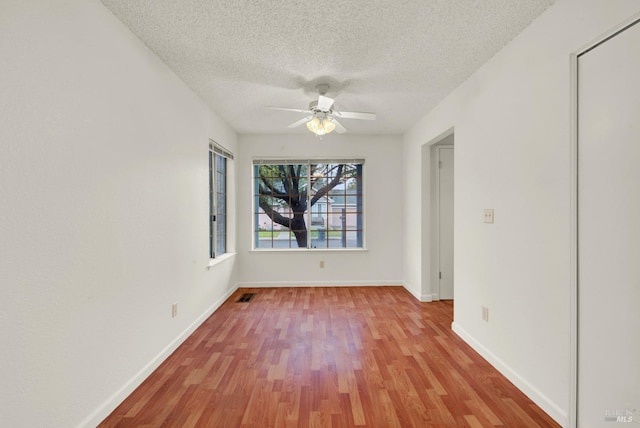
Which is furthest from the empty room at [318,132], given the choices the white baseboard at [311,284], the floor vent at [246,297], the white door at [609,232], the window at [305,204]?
the window at [305,204]

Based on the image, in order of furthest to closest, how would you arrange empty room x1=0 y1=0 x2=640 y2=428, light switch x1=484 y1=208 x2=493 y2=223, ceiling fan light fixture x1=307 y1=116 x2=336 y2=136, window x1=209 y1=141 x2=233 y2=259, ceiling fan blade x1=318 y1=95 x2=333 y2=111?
1. window x1=209 y1=141 x2=233 y2=259
2. ceiling fan light fixture x1=307 y1=116 x2=336 y2=136
3. ceiling fan blade x1=318 y1=95 x2=333 y2=111
4. light switch x1=484 y1=208 x2=493 y2=223
5. empty room x1=0 y1=0 x2=640 y2=428

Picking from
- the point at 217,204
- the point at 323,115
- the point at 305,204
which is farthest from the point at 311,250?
the point at 323,115

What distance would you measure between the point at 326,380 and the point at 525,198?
6.17ft

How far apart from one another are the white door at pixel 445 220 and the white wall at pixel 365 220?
842 mm

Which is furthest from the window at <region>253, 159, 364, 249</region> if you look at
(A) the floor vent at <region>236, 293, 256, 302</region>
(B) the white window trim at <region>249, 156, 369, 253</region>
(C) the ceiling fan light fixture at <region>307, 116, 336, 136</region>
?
(C) the ceiling fan light fixture at <region>307, 116, 336, 136</region>

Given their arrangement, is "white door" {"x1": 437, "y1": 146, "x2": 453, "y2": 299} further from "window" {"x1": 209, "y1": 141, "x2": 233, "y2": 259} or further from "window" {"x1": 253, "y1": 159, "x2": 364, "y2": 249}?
"window" {"x1": 209, "y1": 141, "x2": 233, "y2": 259}

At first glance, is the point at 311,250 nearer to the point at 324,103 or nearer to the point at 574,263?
the point at 324,103

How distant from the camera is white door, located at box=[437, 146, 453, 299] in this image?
400 cm

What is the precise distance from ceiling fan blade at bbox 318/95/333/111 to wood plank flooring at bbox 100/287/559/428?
2.18 m

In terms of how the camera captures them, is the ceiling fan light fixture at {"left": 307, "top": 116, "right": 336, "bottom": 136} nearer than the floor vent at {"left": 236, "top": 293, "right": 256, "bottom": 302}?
Yes

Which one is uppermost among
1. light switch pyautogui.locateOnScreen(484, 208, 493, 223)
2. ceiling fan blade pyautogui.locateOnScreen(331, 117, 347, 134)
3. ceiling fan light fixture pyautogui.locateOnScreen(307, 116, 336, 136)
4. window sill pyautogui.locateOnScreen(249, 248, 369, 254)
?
ceiling fan blade pyautogui.locateOnScreen(331, 117, 347, 134)

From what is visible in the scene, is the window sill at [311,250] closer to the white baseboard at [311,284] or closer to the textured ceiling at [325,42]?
the white baseboard at [311,284]

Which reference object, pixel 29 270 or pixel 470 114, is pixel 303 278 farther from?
pixel 29 270

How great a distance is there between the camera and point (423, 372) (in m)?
2.22
